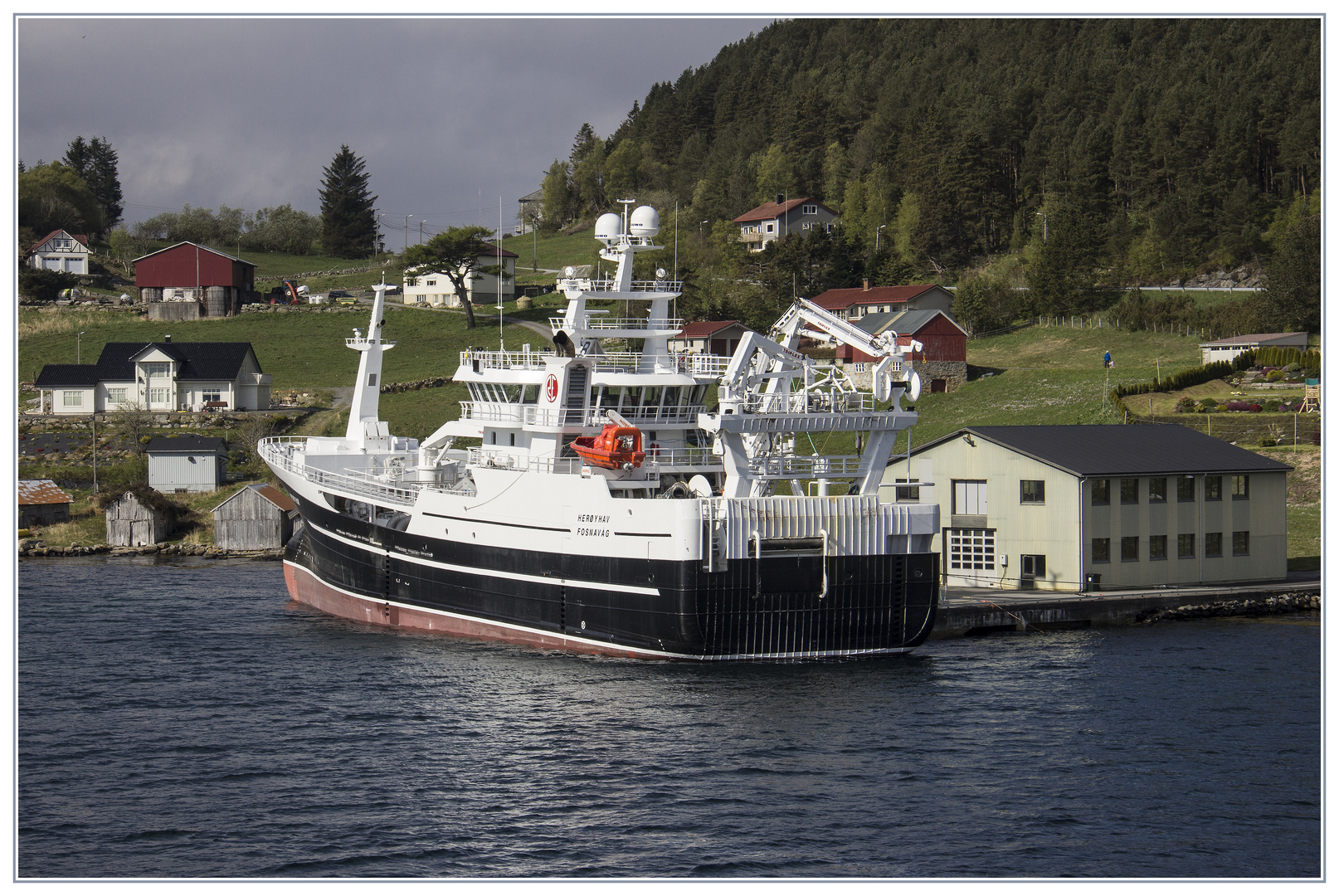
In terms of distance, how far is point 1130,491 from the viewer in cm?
3859

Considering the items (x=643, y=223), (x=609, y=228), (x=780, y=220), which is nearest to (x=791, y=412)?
(x=643, y=223)

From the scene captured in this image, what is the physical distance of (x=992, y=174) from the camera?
105625 millimetres

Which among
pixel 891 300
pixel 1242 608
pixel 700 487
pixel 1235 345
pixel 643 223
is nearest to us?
pixel 700 487

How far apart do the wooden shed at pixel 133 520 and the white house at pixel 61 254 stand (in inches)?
2265

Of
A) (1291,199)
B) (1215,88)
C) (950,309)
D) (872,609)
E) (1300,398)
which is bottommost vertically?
(872,609)

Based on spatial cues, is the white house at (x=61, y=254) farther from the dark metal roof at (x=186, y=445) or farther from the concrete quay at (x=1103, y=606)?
the concrete quay at (x=1103, y=606)

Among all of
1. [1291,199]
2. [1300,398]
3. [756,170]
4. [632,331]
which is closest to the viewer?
[632,331]

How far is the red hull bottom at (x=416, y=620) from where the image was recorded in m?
32.8

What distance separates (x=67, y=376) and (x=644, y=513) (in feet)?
182

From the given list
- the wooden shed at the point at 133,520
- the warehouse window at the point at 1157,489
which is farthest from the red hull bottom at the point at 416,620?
the warehouse window at the point at 1157,489

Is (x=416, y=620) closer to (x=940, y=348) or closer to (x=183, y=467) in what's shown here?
(x=183, y=467)

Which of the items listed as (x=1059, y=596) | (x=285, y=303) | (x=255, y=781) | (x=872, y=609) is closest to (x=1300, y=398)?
(x=1059, y=596)

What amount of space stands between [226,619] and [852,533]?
18.9 m

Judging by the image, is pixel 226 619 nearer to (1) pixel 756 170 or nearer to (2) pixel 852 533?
(2) pixel 852 533
